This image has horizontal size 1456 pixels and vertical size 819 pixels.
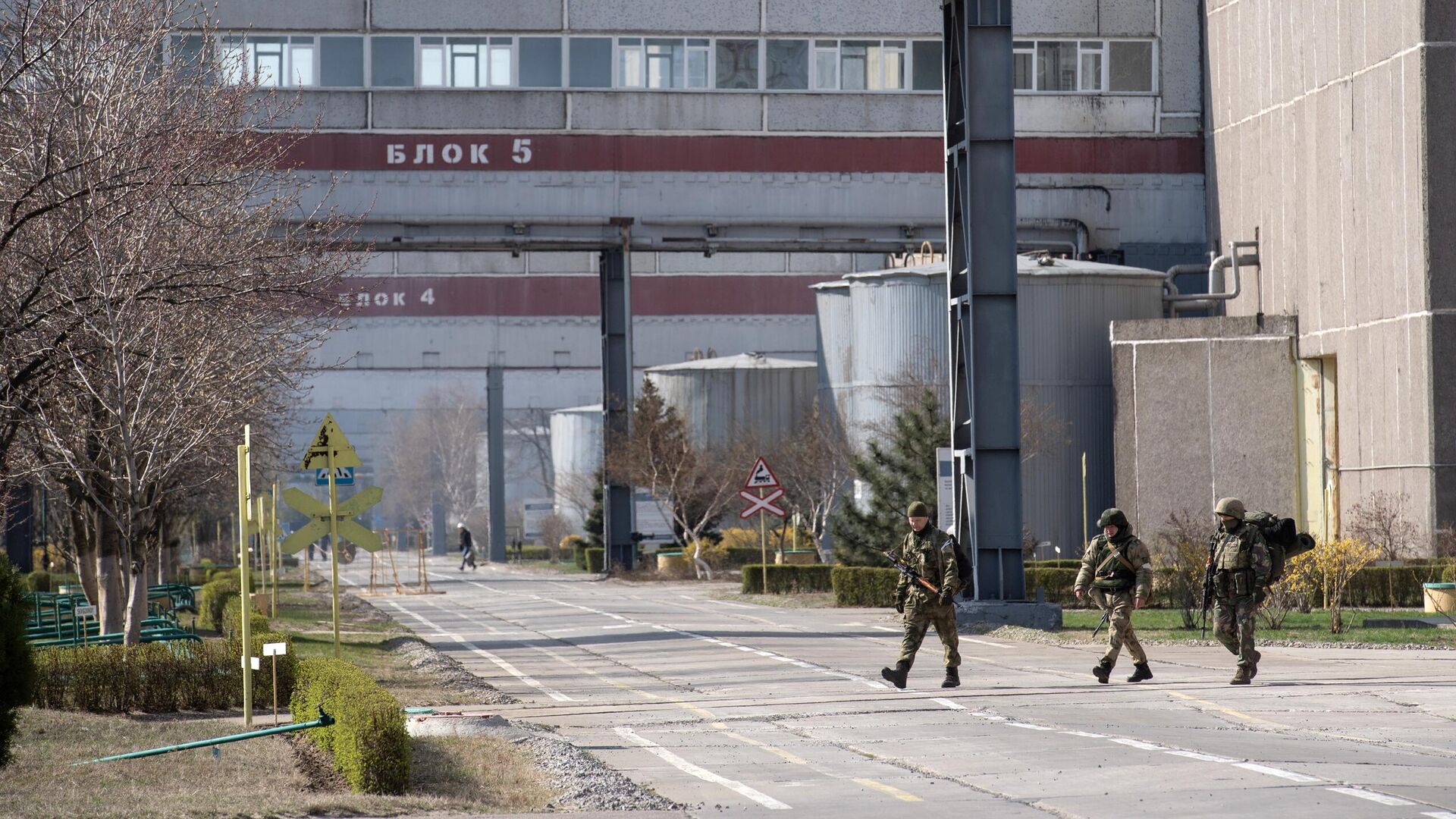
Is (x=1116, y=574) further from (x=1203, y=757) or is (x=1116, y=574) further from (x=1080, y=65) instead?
(x=1080, y=65)

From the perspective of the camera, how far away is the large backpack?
53.0 ft

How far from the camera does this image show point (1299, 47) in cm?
3788

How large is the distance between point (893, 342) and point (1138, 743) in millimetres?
33641

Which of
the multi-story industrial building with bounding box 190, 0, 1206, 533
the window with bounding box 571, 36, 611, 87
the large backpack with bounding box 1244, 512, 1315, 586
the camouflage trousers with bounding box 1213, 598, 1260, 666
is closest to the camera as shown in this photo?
the camouflage trousers with bounding box 1213, 598, 1260, 666

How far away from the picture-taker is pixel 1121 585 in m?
16.4

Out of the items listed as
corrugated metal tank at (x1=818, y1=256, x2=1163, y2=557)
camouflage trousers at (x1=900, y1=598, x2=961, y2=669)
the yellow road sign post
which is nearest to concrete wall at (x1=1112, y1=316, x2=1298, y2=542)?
corrugated metal tank at (x1=818, y1=256, x2=1163, y2=557)

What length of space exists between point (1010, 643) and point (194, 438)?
10.6 m

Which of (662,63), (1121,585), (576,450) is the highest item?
(662,63)

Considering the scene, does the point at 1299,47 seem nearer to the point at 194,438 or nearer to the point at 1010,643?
the point at 1010,643

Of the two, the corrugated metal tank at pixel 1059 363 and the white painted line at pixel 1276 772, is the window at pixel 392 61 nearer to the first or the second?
the corrugated metal tank at pixel 1059 363

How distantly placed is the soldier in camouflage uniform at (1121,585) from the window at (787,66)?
32.0m

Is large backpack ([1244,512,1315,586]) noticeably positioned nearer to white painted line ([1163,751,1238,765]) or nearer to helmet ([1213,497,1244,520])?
helmet ([1213,497,1244,520])

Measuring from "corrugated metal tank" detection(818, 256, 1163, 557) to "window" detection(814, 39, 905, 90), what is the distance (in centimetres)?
570

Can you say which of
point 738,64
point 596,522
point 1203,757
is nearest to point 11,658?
point 1203,757
